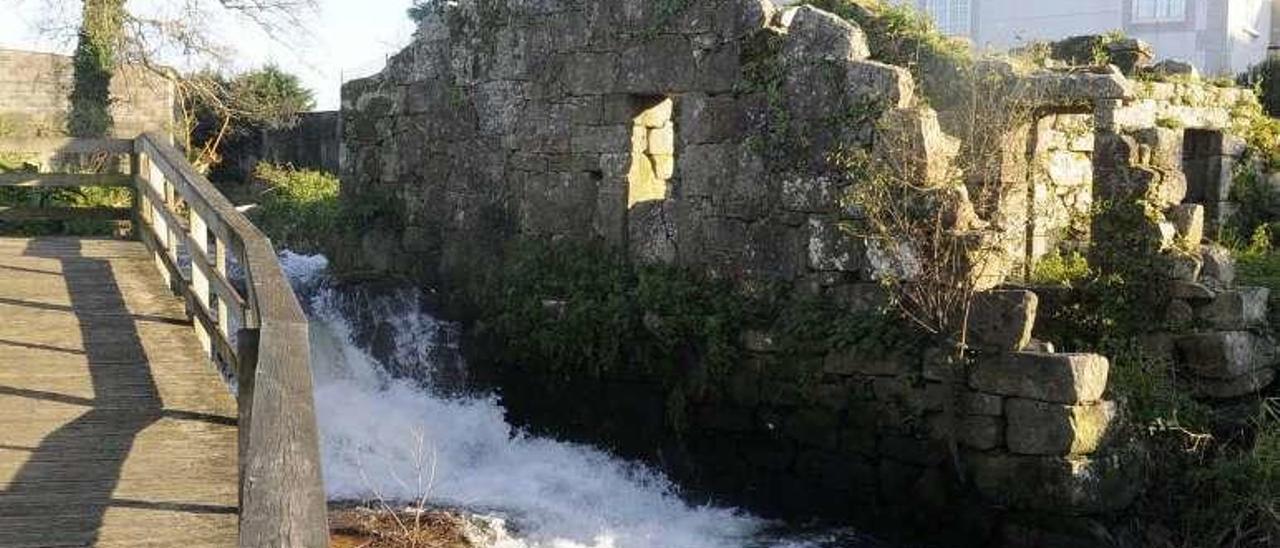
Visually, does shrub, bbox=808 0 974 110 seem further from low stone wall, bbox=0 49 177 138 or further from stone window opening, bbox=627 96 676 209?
low stone wall, bbox=0 49 177 138

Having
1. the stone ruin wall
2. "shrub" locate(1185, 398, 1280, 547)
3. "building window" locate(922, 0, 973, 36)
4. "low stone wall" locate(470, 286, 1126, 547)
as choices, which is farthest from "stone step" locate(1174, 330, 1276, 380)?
"building window" locate(922, 0, 973, 36)

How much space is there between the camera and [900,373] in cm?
783

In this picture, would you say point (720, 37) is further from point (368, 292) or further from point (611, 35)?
point (368, 292)

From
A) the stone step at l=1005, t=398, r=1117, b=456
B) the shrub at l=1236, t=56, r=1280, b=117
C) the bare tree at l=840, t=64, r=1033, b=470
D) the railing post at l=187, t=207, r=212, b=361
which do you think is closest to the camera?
the railing post at l=187, t=207, r=212, b=361

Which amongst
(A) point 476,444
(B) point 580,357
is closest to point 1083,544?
(B) point 580,357

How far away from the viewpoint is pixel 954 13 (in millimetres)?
29453

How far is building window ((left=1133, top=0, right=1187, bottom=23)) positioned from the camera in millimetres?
26891

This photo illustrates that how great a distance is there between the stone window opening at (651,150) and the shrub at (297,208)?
3869mm

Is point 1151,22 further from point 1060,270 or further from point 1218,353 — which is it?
point 1218,353

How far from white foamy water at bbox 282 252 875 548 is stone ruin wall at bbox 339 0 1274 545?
0.59m

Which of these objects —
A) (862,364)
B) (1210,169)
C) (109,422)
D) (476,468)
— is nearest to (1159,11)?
(1210,169)

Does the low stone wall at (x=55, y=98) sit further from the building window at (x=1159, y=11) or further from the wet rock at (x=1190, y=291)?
the building window at (x=1159, y=11)

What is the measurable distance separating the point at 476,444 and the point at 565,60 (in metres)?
3.18

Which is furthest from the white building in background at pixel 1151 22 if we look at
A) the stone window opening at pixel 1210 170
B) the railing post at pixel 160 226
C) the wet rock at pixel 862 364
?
Result: the railing post at pixel 160 226
